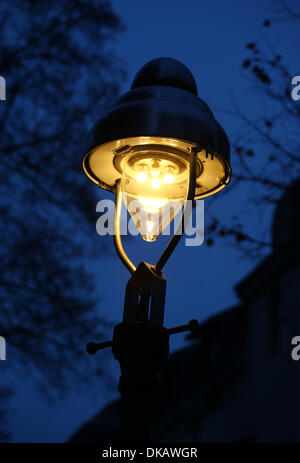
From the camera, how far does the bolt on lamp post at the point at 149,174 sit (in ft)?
6.70

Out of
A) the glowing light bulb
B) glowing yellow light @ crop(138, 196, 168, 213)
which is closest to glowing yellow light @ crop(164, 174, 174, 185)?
the glowing light bulb

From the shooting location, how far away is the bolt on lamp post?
2.04m

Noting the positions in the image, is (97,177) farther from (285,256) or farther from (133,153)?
(285,256)

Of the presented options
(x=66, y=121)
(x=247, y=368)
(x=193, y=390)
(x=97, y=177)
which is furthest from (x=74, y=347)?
(x=193, y=390)

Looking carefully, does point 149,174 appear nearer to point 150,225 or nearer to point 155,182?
point 155,182

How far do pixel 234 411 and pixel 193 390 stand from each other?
4353 mm

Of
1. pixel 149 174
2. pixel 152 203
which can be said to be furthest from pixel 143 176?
pixel 152 203

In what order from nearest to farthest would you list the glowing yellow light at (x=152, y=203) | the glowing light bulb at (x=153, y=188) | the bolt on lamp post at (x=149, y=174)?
the bolt on lamp post at (x=149, y=174), the glowing light bulb at (x=153, y=188), the glowing yellow light at (x=152, y=203)

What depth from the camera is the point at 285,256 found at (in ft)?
54.3

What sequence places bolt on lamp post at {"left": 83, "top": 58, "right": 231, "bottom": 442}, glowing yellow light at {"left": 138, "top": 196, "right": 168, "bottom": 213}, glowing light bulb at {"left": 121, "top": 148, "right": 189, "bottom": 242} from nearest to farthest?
1. bolt on lamp post at {"left": 83, "top": 58, "right": 231, "bottom": 442}
2. glowing light bulb at {"left": 121, "top": 148, "right": 189, "bottom": 242}
3. glowing yellow light at {"left": 138, "top": 196, "right": 168, "bottom": 213}

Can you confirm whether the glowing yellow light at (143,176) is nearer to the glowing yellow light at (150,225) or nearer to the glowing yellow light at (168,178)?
the glowing yellow light at (168,178)

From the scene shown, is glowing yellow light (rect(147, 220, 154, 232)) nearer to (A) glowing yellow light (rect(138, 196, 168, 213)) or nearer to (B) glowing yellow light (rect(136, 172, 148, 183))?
(A) glowing yellow light (rect(138, 196, 168, 213))

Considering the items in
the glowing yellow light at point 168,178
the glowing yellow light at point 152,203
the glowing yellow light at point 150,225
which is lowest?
the glowing yellow light at point 150,225

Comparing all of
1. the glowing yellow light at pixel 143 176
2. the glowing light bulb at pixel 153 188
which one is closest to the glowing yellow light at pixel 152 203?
the glowing light bulb at pixel 153 188
